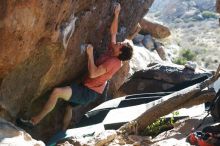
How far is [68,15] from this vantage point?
8.38 meters

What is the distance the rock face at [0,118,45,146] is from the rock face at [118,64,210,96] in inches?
308

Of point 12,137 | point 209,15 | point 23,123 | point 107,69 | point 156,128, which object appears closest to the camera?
point 12,137

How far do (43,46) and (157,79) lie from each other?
22.4 feet

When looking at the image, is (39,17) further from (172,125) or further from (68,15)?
(172,125)

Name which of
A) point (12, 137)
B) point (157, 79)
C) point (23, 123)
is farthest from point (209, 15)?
point (12, 137)

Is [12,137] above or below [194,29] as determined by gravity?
above

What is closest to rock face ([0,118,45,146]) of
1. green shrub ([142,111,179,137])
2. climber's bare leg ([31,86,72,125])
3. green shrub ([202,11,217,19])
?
climber's bare leg ([31,86,72,125])

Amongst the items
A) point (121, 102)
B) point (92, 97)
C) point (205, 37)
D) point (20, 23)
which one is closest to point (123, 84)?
point (121, 102)

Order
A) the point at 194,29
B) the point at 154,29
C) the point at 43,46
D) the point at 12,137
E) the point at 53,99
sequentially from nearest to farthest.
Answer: the point at 12,137
the point at 43,46
the point at 53,99
the point at 154,29
the point at 194,29

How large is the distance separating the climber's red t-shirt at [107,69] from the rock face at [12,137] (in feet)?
8.78

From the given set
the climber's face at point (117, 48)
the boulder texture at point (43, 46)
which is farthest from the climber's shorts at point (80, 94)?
the climber's face at point (117, 48)

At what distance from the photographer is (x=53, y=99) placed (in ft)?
29.7

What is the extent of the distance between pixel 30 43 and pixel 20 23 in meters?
0.60

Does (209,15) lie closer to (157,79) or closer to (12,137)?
(157,79)
